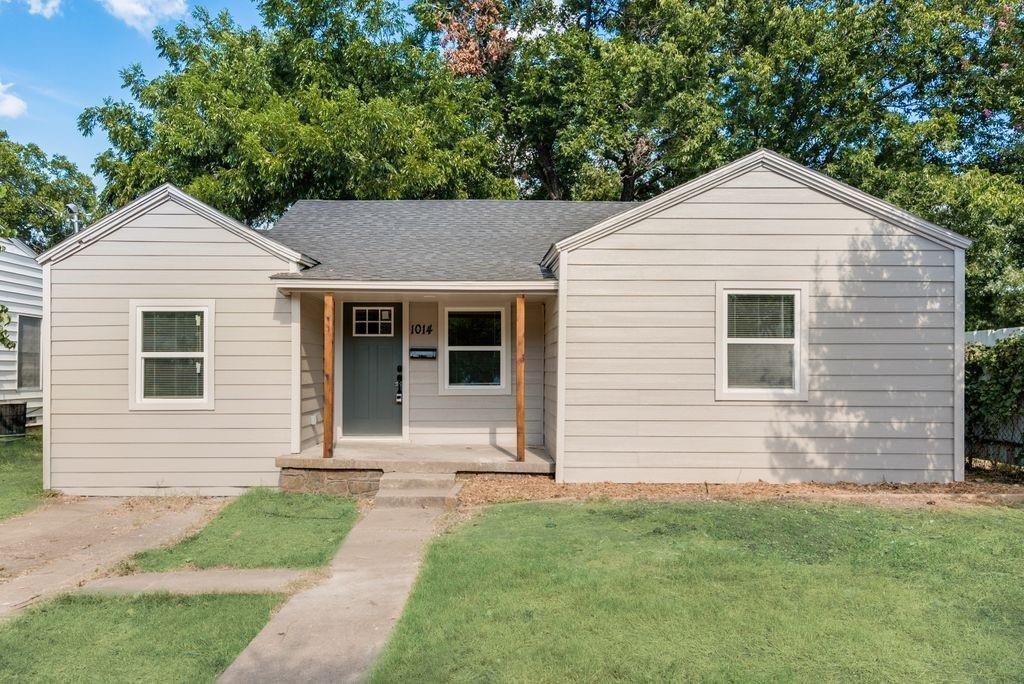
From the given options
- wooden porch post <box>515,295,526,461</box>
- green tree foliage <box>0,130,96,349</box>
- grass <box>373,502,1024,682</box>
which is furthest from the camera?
green tree foliage <box>0,130,96,349</box>

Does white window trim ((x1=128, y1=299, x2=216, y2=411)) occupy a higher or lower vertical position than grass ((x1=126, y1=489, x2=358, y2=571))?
higher

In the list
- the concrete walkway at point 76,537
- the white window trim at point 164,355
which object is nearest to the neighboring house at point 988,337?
the white window trim at point 164,355

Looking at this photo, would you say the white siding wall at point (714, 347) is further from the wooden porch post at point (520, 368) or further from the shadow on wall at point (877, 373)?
the wooden porch post at point (520, 368)

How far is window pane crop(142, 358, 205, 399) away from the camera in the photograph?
794 cm

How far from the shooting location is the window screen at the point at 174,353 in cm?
794

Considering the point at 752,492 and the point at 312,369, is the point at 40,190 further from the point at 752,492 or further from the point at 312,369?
the point at 752,492

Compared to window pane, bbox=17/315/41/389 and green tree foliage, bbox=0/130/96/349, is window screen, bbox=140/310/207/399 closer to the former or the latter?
window pane, bbox=17/315/41/389

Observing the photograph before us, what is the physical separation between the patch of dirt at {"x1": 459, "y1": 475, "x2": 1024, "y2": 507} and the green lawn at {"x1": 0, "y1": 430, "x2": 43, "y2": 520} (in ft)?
16.7

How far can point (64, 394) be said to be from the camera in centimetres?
789

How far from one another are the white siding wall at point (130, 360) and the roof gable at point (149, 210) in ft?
0.24

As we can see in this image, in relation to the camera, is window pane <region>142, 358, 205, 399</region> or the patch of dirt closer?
the patch of dirt

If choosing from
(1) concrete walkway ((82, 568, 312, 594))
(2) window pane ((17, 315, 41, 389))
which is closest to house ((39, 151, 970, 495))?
(1) concrete walkway ((82, 568, 312, 594))

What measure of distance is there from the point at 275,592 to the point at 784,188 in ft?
22.5

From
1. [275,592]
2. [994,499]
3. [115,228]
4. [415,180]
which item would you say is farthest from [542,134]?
[275,592]
